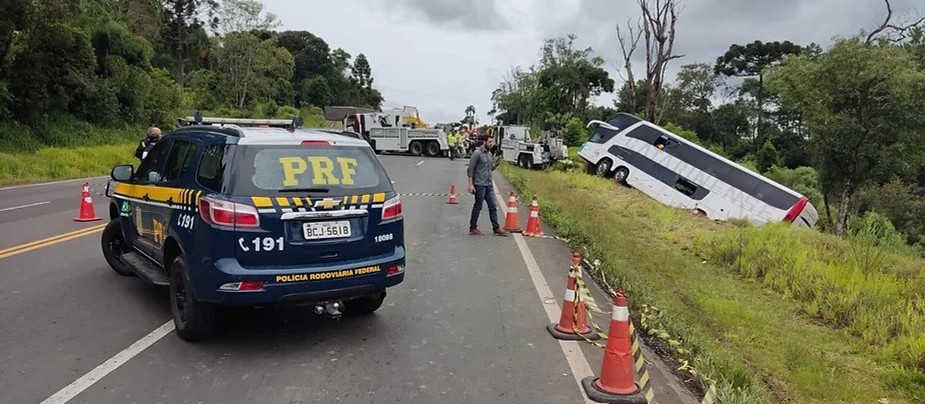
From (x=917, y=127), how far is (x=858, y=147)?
75.8 inches

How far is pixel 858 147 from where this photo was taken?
966 inches

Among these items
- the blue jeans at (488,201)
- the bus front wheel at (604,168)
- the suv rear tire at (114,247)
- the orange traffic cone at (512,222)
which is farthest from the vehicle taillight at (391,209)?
the bus front wheel at (604,168)

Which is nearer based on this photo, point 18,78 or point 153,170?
point 153,170

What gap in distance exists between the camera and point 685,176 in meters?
24.1

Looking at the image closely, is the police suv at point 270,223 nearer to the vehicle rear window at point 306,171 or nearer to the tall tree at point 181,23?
the vehicle rear window at point 306,171

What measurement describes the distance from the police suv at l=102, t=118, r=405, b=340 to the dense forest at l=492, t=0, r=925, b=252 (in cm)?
1225

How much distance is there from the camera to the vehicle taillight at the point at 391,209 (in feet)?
18.5

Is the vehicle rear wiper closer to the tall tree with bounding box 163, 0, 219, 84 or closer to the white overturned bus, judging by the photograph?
the white overturned bus

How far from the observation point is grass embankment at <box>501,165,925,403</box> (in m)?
5.46

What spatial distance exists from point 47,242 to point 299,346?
6.22m

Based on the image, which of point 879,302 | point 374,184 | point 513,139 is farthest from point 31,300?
point 513,139

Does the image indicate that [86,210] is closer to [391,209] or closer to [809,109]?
[391,209]

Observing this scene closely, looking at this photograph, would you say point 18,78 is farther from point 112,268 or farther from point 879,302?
point 879,302

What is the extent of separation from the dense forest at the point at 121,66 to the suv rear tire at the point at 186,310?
22.8 meters
